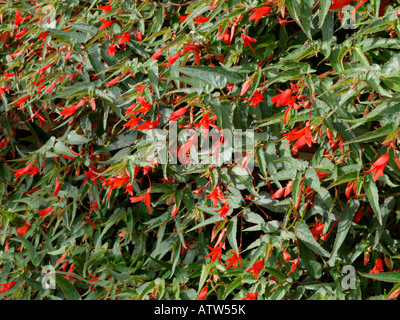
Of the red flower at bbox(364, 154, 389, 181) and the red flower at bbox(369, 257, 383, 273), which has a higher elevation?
the red flower at bbox(364, 154, 389, 181)

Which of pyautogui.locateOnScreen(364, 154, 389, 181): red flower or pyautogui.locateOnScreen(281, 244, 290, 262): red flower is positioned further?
pyautogui.locateOnScreen(281, 244, 290, 262): red flower

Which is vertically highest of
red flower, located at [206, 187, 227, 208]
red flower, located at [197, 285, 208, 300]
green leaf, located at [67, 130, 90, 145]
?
red flower, located at [206, 187, 227, 208]

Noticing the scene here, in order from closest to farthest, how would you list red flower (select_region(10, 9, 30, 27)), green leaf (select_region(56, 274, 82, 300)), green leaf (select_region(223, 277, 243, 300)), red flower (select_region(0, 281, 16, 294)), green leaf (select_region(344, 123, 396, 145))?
green leaf (select_region(344, 123, 396, 145)) → green leaf (select_region(223, 277, 243, 300)) → green leaf (select_region(56, 274, 82, 300)) → red flower (select_region(0, 281, 16, 294)) → red flower (select_region(10, 9, 30, 27))

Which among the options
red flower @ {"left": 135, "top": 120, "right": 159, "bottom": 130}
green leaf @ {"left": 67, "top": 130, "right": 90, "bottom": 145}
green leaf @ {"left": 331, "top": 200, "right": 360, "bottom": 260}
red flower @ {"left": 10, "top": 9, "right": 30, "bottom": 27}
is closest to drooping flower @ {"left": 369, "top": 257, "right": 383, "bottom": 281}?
green leaf @ {"left": 331, "top": 200, "right": 360, "bottom": 260}

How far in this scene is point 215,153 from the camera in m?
1.04

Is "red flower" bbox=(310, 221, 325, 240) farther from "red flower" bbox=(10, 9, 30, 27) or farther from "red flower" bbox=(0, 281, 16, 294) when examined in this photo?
"red flower" bbox=(10, 9, 30, 27)

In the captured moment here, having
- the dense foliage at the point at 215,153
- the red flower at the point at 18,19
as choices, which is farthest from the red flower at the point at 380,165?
the red flower at the point at 18,19

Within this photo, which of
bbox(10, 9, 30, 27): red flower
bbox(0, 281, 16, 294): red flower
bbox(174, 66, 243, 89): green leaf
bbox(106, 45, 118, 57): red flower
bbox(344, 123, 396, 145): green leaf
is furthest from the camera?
bbox(10, 9, 30, 27): red flower

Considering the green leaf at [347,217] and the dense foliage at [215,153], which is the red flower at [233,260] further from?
the green leaf at [347,217]

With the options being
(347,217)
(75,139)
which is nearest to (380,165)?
(347,217)

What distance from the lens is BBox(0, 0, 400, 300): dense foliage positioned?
0.92m

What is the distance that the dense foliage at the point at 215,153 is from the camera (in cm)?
92

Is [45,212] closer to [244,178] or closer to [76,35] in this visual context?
[76,35]
